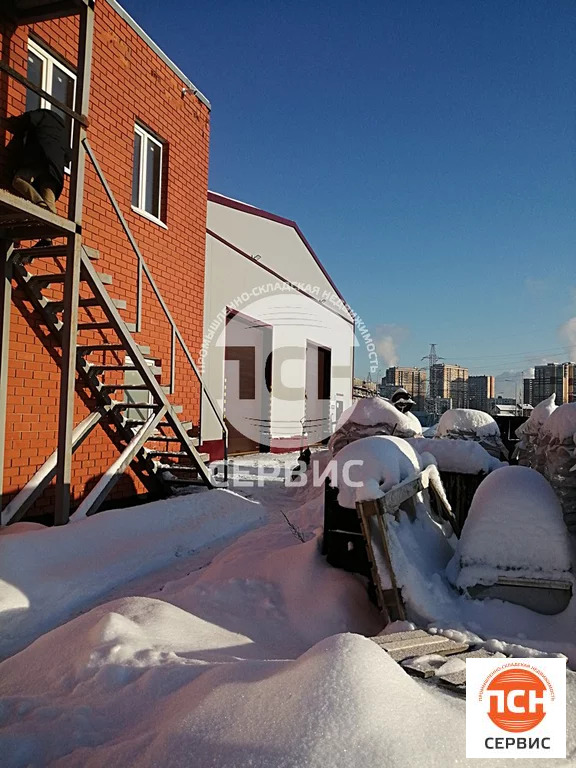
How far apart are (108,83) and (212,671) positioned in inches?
287

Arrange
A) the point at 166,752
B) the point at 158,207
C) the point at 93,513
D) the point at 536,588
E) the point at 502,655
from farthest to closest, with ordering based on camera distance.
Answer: the point at 158,207 → the point at 93,513 → the point at 536,588 → the point at 502,655 → the point at 166,752

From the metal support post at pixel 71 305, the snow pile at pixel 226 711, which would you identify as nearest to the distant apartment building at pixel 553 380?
the metal support post at pixel 71 305

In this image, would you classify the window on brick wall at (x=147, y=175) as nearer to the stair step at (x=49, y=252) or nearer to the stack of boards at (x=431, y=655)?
the stair step at (x=49, y=252)

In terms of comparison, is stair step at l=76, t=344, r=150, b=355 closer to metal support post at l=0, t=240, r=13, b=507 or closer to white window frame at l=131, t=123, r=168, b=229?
metal support post at l=0, t=240, r=13, b=507

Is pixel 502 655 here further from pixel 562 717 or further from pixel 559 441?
pixel 559 441

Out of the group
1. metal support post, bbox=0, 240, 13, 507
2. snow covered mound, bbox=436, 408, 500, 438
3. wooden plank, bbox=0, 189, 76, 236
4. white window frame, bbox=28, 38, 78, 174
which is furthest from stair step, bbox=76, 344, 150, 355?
snow covered mound, bbox=436, 408, 500, 438

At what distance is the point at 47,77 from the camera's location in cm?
603

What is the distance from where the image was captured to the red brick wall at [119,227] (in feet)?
18.5

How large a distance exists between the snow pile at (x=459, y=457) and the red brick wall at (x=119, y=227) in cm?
411

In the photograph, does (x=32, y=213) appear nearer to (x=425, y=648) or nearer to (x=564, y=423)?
(x=425, y=648)

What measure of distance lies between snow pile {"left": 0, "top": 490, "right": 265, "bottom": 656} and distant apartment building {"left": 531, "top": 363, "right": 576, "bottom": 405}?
3817 centimetres

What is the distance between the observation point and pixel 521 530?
3.85 metres

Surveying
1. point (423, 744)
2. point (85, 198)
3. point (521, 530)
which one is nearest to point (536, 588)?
point (521, 530)

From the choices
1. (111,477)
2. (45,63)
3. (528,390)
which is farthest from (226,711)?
(528,390)
